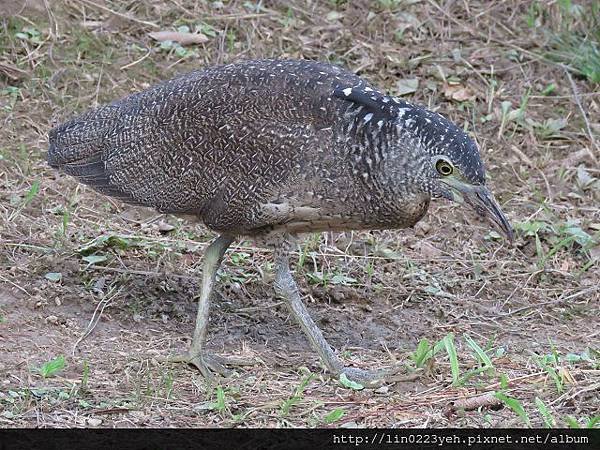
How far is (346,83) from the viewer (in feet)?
18.8

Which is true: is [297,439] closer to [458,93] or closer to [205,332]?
[205,332]

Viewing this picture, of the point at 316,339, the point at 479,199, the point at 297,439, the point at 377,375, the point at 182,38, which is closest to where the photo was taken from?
the point at 297,439

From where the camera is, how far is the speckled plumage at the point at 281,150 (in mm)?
5508

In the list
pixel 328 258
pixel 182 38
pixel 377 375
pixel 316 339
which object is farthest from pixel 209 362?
pixel 182 38

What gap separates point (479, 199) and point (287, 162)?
973 millimetres

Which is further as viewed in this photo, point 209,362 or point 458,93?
point 458,93

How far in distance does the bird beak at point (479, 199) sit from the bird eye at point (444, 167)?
0.03 metres

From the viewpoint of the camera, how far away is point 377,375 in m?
5.70

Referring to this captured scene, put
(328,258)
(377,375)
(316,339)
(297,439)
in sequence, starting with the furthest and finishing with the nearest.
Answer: (328,258)
(316,339)
(377,375)
(297,439)

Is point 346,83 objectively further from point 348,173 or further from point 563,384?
point 563,384

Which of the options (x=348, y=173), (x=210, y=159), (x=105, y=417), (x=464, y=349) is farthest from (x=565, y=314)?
(x=105, y=417)

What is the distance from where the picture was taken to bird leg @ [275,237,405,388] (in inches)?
223

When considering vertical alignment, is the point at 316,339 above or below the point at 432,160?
below

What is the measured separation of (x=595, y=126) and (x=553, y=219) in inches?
47.4
